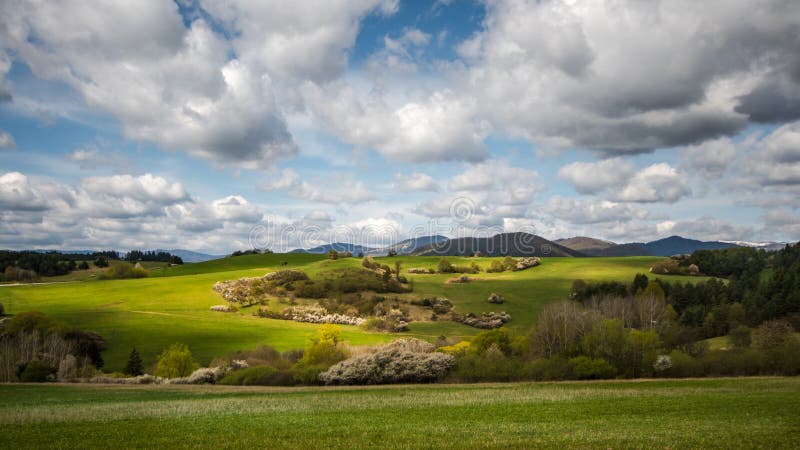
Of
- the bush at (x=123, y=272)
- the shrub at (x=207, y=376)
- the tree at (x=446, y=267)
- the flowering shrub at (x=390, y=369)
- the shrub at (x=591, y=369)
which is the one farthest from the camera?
the bush at (x=123, y=272)

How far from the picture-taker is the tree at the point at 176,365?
202 ft

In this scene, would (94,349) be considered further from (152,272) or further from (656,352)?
(152,272)

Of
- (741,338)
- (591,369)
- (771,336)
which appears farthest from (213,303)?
(771,336)

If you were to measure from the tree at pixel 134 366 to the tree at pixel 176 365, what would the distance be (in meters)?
3.27

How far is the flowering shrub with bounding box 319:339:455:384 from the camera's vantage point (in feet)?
154

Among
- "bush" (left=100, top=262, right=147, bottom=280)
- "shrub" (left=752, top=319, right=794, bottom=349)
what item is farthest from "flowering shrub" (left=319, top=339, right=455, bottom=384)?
"bush" (left=100, top=262, right=147, bottom=280)

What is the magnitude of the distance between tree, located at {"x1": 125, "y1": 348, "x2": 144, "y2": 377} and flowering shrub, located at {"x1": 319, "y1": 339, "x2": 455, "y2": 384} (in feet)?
101

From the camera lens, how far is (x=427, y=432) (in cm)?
1948

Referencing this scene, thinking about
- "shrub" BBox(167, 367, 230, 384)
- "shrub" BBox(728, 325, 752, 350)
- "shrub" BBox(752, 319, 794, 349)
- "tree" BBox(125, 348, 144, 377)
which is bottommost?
"tree" BBox(125, 348, 144, 377)

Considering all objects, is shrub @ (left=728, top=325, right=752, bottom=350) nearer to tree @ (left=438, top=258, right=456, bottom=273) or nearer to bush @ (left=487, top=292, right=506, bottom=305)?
bush @ (left=487, top=292, right=506, bottom=305)

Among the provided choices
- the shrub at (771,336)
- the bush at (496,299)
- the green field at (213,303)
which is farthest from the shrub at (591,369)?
the bush at (496,299)

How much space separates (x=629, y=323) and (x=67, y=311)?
9731 cm

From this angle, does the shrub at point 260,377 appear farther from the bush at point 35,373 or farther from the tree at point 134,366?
the bush at point 35,373

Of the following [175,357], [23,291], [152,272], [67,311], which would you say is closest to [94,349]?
[175,357]
